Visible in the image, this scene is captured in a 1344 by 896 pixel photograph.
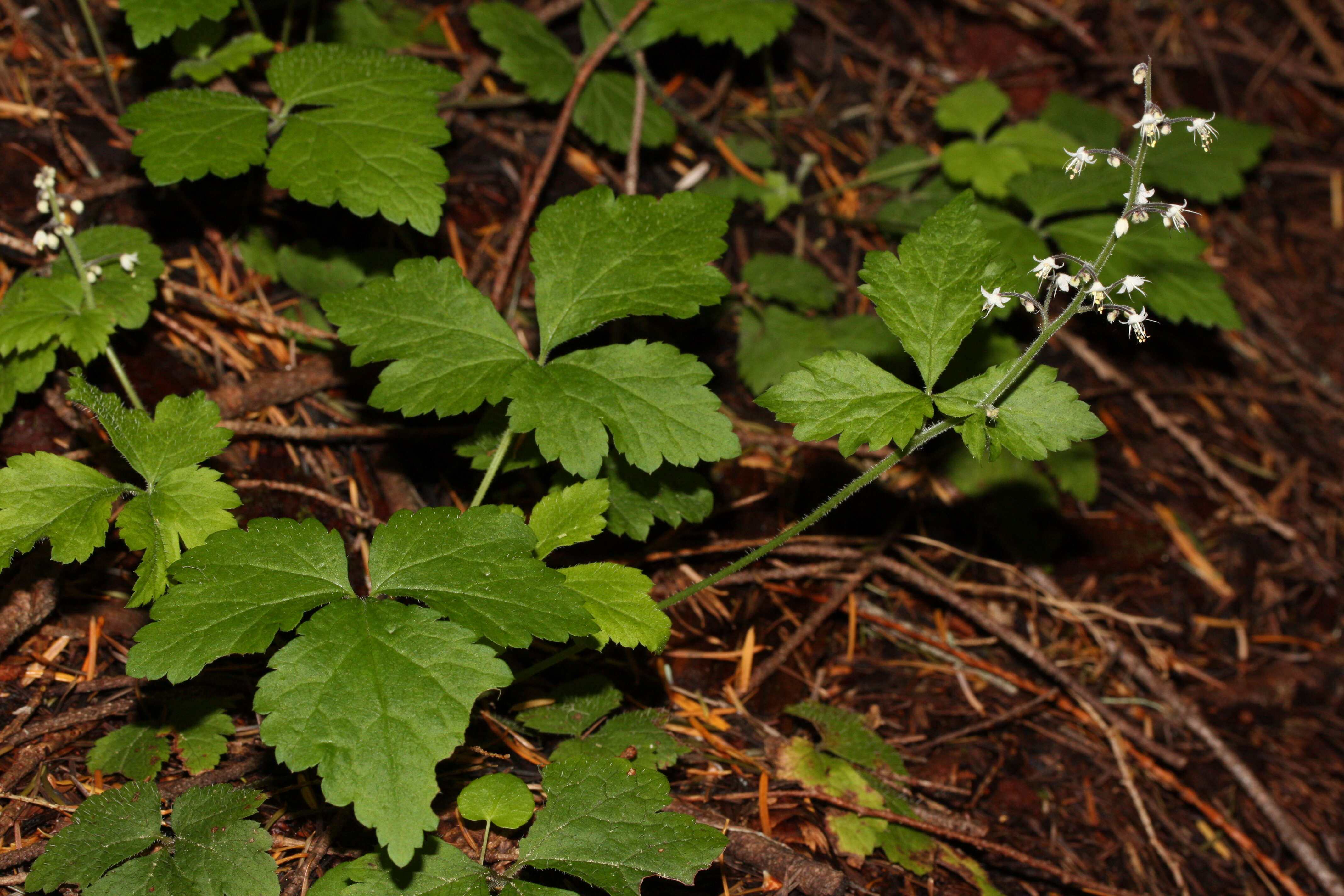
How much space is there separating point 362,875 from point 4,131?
2.68m

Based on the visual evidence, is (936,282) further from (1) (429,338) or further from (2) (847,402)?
(1) (429,338)

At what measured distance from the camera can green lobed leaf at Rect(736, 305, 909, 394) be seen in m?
3.50

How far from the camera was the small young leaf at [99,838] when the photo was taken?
1861 mm

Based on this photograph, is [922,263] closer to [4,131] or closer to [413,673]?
[413,673]

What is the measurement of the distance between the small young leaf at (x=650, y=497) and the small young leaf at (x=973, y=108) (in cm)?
246

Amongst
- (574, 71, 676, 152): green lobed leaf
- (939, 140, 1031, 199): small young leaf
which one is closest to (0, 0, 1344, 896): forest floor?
(574, 71, 676, 152): green lobed leaf

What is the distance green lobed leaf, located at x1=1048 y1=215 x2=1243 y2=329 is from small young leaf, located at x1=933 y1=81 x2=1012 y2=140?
626 mm

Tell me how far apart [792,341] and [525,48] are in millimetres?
1566

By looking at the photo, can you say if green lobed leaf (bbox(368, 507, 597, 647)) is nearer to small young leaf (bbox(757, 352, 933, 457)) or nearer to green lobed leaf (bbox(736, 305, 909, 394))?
small young leaf (bbox(757, 352, 933, 457))

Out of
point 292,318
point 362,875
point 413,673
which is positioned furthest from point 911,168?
point 362,875

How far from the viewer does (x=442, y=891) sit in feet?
6.30

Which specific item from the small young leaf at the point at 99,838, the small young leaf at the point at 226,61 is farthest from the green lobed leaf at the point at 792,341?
the small young leaf at the point at 99,838

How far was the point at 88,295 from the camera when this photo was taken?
99.2 inches

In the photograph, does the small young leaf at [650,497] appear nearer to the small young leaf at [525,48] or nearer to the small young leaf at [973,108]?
the small young leaf at [525,48]
